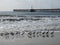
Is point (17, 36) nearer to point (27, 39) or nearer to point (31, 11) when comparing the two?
point (27, 39)

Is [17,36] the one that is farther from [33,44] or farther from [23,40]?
[33,44]

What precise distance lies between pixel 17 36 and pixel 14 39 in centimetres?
10

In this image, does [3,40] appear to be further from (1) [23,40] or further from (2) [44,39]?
(2) [44,39]

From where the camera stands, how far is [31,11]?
7.23m

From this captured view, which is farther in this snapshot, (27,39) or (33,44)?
(27,39)

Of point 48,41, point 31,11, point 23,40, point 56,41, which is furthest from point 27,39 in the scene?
point 31,11

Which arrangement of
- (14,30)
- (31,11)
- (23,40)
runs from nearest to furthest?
1. (23,40)
2. (14,30)
3. (31,11)

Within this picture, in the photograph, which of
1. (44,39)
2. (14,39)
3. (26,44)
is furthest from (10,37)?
(44,39)

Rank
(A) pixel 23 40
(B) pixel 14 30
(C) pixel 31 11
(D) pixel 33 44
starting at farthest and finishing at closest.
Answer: (C) pixel 31 11
(B) pixel 14 30
(A) pixel 23 40
(D) pixel 33 44

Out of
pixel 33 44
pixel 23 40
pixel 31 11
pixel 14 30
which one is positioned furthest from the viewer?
pixel 31 11

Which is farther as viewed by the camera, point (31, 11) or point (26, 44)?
point (31, 11)

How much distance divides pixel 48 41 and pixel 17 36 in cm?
58

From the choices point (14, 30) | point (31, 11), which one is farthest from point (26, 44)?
point (31, 11)


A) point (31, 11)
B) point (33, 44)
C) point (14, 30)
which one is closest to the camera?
point (33, 44)
